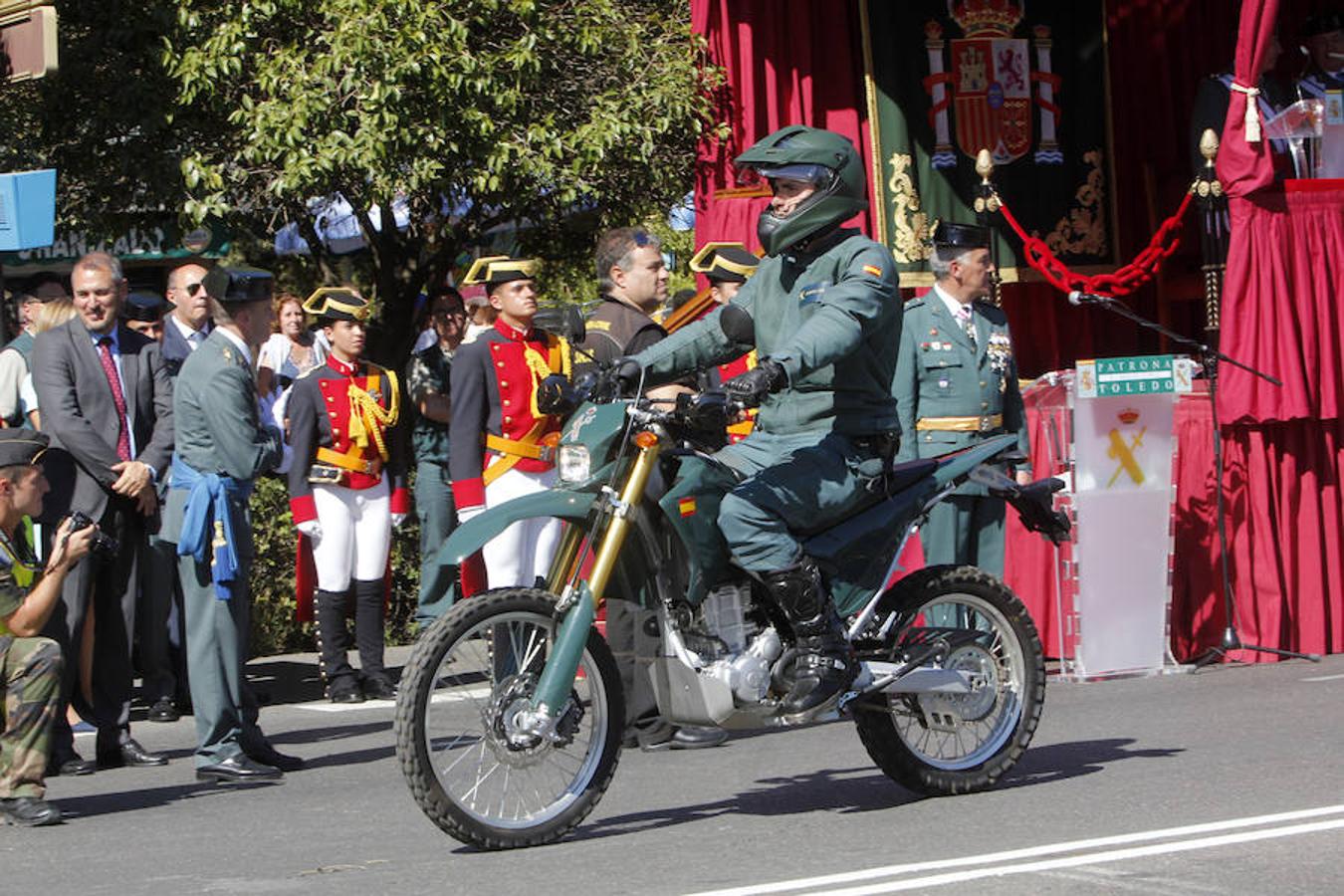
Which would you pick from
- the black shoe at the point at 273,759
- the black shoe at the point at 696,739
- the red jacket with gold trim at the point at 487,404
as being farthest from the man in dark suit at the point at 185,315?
the black shoe at the point at 696,739

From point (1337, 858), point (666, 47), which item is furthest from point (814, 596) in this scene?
point (666, 47)

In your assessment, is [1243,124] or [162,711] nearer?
[162,711]

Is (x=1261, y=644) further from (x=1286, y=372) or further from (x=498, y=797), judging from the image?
(x=498, y=797)

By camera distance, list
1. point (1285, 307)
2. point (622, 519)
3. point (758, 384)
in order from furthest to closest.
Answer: point (1285, 307) → point (622, 519) → point (758, 384)

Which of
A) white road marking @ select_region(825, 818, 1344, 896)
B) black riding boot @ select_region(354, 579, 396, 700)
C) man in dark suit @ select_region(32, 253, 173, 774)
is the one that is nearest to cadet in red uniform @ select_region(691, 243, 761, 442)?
black riding boot @ select_region(354, 579, 396, 700)

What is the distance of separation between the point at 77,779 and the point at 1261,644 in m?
5.48

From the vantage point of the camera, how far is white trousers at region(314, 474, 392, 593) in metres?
10.7

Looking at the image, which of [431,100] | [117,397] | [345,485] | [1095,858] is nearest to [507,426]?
[345,485]

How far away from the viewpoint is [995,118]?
46.1 ft

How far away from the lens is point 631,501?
6523 millimetres

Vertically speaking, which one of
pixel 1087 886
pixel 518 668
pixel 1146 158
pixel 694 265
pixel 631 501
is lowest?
pixel 1087 886

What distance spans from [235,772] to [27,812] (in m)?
1.01

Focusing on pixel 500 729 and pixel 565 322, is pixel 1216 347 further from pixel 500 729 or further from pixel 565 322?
pixel 500 729

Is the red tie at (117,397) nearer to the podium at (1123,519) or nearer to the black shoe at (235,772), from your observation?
the black shoe at (235,772)
